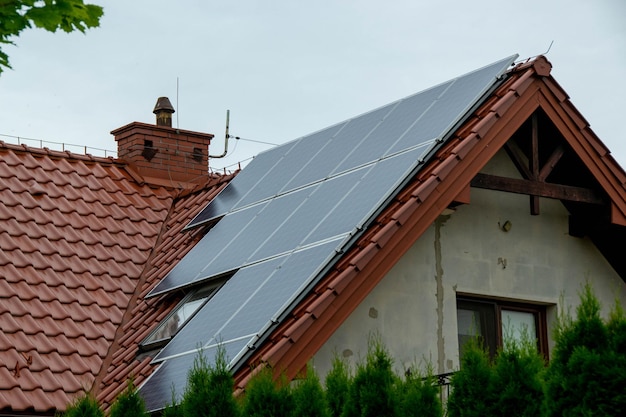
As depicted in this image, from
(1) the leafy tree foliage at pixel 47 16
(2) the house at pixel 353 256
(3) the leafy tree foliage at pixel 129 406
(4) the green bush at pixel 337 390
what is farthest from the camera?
(2) the house at pixel 353 256

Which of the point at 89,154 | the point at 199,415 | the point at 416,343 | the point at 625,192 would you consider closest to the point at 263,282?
the point at 416,343

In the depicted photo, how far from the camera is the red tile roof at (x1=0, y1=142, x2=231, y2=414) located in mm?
15336

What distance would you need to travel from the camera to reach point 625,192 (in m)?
16.2

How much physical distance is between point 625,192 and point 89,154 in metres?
8.41

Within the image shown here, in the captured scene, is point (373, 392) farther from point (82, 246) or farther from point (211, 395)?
point (82, 246)

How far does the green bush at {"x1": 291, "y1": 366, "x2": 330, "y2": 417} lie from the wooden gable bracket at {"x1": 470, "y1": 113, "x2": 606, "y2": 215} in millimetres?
4408

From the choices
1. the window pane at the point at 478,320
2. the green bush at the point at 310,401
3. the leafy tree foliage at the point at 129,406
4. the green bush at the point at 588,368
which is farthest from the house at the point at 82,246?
the green bush at the point at 588,368

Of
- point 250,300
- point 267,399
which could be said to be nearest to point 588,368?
point 267,399

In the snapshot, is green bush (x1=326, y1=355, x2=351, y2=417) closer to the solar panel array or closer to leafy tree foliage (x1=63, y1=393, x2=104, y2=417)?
the solar panel array

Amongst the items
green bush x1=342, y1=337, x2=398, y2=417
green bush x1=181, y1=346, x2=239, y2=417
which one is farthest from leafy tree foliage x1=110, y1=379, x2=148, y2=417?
green bush x1=342, y1=337, x2=398, y2=417

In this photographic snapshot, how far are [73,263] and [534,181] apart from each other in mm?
5981

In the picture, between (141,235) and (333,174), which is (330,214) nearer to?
(333,174)

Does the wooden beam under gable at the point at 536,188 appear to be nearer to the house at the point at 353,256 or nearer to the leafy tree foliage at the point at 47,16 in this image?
the house at the point at 353,256

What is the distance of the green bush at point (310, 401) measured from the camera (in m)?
11.6
